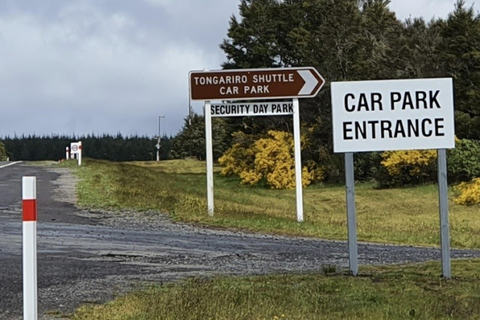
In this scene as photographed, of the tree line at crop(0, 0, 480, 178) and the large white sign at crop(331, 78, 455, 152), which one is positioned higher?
the tree line at crop(0, 0, 480, 178)

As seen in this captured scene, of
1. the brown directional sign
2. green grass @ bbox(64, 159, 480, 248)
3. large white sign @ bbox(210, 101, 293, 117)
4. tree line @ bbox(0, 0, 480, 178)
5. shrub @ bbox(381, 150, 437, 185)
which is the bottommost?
green grass @ bbox(64, 159, 480, 248)

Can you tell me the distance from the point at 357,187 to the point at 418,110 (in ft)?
122

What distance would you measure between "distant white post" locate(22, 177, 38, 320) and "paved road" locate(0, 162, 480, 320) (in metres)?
1.58

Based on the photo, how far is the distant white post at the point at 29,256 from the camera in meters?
5.57

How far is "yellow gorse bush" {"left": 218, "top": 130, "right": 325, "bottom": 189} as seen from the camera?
46.5 m

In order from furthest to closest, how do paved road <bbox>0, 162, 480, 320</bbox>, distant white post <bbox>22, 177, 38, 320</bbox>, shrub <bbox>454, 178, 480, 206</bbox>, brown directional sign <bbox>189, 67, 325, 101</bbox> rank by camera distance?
shrub <bbox>454, 178, 480, 206</bbox> → brown directional sign <bbox>189, 67, 325, 101</bbox> → paved road <bbox>0, 162, 480, 320</bbox> → distant white post <bbox>22, 177, 38, 320</bbox>

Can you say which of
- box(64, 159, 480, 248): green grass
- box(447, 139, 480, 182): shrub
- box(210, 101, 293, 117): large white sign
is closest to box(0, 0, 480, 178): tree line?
box(447, 139, 480, 182): shrub

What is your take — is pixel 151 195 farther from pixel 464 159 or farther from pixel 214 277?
pixel 464 159

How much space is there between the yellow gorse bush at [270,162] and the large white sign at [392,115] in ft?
120

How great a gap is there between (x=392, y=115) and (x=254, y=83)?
10.9 m

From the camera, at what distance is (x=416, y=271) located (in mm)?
10062

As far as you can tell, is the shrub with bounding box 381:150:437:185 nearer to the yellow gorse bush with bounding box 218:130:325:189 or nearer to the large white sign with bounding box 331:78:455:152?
the yellow gorse bush with bounding box 218:130:325:189

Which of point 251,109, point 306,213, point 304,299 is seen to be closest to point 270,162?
point 306,213

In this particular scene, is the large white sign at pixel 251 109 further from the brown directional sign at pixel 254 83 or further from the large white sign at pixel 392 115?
the large white sign at pixel 392 115
